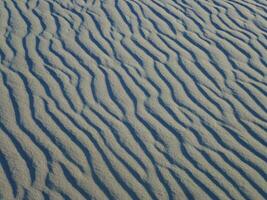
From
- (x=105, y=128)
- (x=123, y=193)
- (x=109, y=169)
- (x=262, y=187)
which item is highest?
(x=105, y=128)

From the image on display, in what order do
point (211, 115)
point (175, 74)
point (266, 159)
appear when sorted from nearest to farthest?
point (266, 159) → point (211, 115) → point (175, 74)

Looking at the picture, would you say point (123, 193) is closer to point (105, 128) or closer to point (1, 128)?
→ point (105, 128)

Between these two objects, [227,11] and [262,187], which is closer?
[262,187]

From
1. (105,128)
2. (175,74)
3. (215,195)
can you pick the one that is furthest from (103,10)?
(215,195)

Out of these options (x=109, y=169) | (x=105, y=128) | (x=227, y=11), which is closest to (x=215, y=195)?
(x=109, y=169)

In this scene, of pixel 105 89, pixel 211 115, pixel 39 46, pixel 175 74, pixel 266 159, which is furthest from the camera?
pixel 39 46

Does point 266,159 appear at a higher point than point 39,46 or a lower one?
lower
